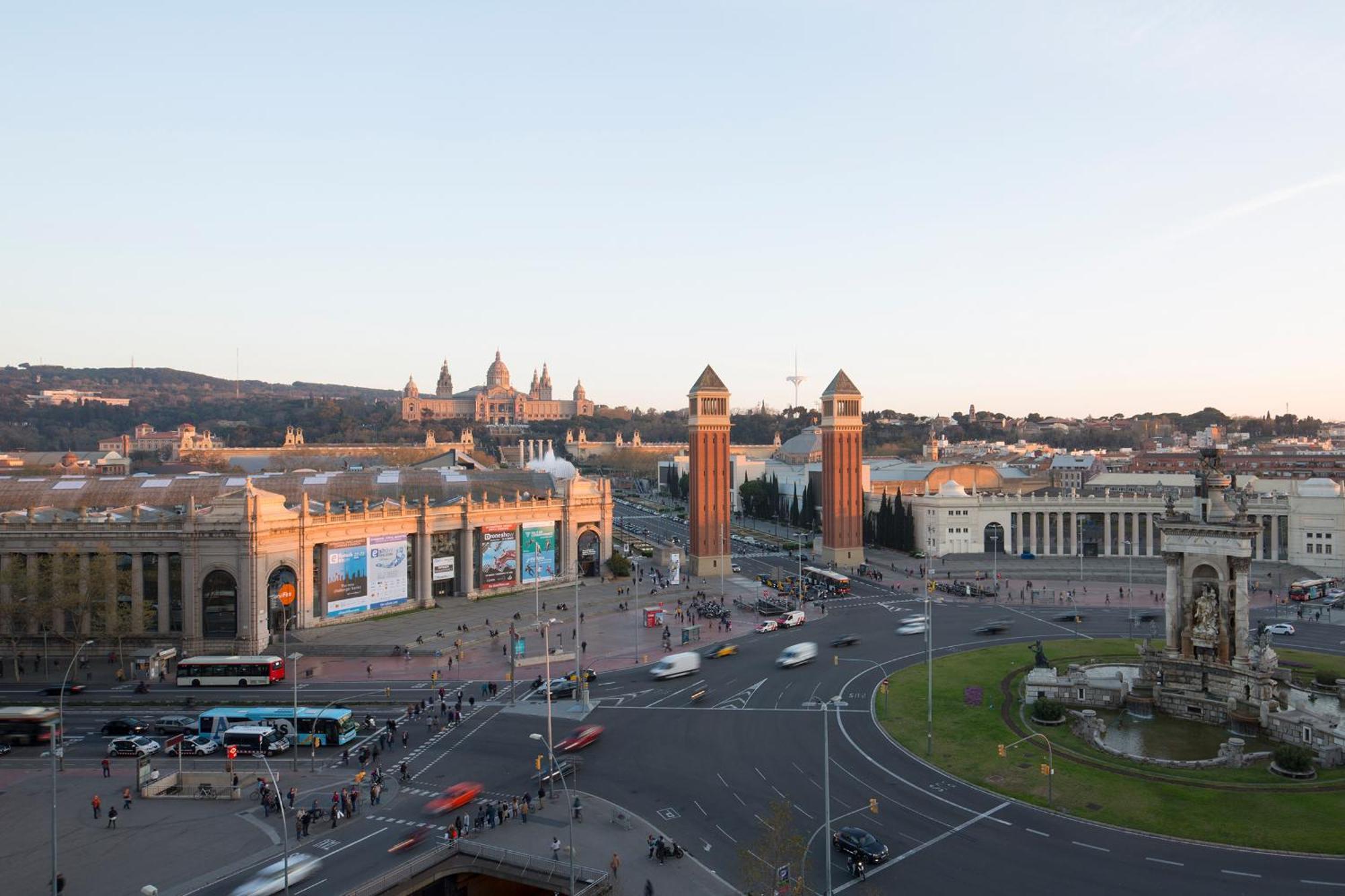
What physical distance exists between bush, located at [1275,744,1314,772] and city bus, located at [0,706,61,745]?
54734 millimetres

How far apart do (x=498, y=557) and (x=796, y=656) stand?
3310 centimetres

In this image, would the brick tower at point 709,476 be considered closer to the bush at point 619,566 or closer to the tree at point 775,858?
the bush at point 619,566

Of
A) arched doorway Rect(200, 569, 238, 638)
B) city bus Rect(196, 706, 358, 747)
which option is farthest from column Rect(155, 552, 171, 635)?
city bus Rect(196, 706, 358, 747)

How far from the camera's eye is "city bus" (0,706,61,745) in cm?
4453

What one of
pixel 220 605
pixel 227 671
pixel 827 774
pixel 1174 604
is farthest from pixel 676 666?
pixel 220 605

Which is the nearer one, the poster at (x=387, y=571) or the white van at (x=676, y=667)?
the white van at (x=676, y=667)

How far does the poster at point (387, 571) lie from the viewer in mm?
71000

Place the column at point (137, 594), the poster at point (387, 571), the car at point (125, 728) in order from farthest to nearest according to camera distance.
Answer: the poster at point (387, 571) → the column at point (137, 594) → the car at point (125, 728)

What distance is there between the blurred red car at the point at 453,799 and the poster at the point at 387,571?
1457 inches

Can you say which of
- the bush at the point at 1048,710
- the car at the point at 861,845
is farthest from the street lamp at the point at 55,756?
the bush at the point at 1048,710

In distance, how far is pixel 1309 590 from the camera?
8044cm

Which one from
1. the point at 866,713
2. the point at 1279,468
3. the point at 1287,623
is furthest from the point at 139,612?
the point at 1279,468

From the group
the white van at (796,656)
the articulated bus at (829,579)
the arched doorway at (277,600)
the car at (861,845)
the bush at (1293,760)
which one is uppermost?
the arched doorway at (277,600)

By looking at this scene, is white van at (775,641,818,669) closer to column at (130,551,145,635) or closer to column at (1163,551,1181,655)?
column at (1163,551,1181,655)
